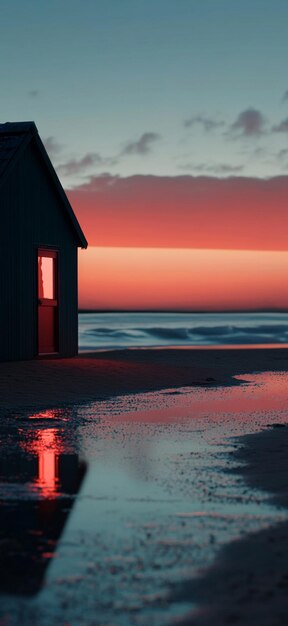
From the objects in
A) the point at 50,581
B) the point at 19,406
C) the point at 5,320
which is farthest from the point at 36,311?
the point at 50,581

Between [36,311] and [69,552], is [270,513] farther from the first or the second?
[36,311]

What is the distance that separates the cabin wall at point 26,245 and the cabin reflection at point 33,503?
37.3 ft

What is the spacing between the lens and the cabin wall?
21.7m

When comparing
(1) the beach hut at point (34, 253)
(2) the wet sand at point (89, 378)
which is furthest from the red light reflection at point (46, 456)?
(1) the beach hut at point (34, 253)

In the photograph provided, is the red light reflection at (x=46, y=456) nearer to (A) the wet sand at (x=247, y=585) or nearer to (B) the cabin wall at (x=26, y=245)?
(A) the wet sand at (x=247, y=585)

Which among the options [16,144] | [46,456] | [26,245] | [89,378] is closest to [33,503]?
[46,456]

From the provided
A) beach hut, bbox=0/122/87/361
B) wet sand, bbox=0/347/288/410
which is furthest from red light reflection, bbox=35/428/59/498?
beach hut, bbox=0/122/87/361

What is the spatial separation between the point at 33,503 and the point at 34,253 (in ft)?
53.6

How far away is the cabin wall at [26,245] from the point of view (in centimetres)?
2173

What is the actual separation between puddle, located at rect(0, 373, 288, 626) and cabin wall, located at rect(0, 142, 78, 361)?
9.44m

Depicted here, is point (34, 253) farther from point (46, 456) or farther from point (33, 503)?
A: point (33, 503)

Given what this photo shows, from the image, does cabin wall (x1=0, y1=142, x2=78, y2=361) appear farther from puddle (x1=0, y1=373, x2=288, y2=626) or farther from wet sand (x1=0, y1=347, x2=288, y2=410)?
puddle (x1=0, y1=373, x2=288, y2=626)

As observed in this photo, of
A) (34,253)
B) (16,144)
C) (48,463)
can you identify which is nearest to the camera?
(48,463)

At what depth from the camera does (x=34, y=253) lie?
22891 mm
